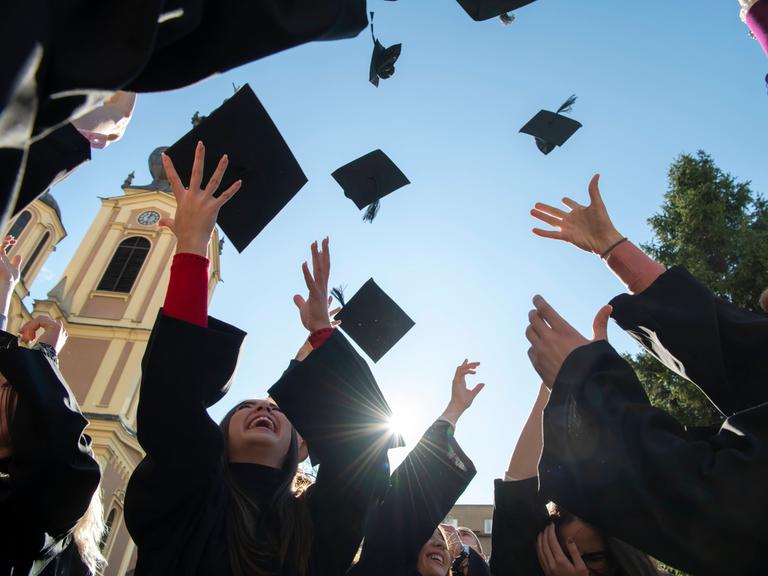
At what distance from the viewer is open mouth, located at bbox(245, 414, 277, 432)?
2154 mm

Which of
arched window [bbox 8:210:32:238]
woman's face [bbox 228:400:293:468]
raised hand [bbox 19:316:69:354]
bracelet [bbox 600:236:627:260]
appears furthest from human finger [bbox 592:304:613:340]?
arched window [bbox 8:210:32:238]

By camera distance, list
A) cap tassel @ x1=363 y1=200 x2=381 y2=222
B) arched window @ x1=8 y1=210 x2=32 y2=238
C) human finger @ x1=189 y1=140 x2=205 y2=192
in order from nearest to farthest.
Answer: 1. human finger @ x1=189 y1=140 x2=205 y2=192
2. cap tassel @ x1=363 y1=200 x2=381 y2=222
3. arched window @ x1=8 y1=210 x2=32 y2=238

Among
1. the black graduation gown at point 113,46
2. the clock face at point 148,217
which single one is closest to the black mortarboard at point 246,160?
the black graduation gown at point 113,46

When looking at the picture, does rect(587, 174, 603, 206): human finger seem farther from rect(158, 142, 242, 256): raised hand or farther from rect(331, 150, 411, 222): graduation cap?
rect(331, 150, 411, 222): graduation cap

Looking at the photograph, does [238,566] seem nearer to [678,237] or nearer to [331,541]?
[331,541]

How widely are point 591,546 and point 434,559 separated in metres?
0.89

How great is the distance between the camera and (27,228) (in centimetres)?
2755

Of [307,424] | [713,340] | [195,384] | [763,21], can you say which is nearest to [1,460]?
[195,384]

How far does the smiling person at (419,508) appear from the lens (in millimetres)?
1922

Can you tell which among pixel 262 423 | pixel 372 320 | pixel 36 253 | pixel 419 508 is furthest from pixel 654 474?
pixel 36 253

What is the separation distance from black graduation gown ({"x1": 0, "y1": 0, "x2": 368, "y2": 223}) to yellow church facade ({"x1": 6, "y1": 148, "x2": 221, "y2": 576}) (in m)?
16.8

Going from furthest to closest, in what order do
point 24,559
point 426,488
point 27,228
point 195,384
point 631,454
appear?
point 27,228, point 426,488, point 24,559, point 195,384, point 631,454

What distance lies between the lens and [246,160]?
2740 mm

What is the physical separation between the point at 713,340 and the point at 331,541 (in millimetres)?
1341
